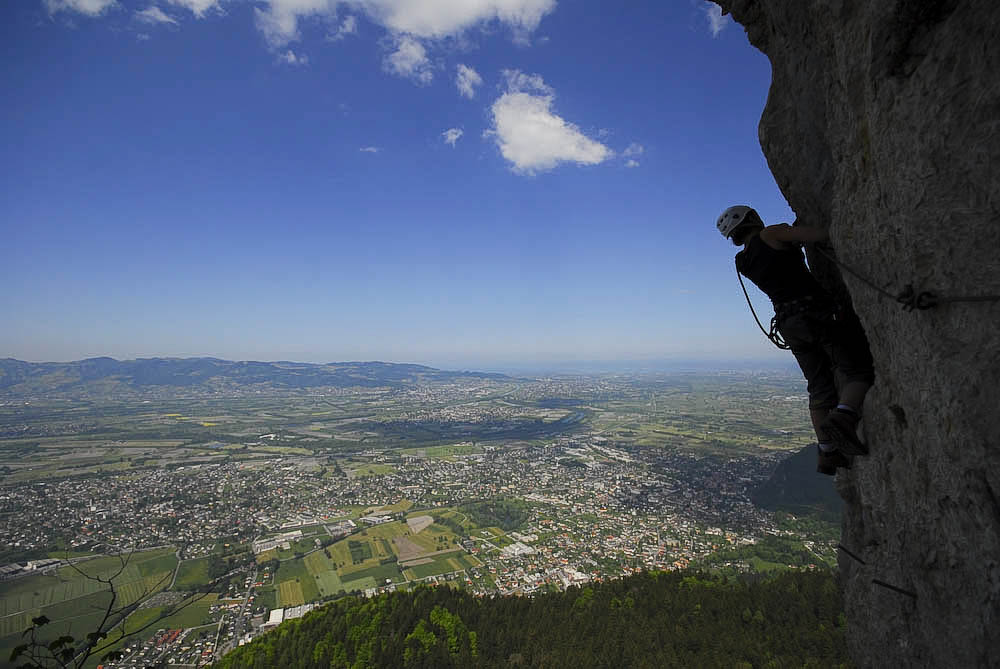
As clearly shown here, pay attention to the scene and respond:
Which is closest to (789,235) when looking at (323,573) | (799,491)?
(323,573)

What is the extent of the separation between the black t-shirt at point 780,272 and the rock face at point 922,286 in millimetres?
509

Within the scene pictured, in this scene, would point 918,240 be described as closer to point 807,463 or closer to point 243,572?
point 243,572

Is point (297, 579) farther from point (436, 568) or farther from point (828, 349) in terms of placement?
point (828, 349)

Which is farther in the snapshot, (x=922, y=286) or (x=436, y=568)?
(x=436, y=568)

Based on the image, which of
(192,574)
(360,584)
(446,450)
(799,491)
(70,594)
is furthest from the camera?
(446,450)

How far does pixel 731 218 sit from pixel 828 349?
5.49ft

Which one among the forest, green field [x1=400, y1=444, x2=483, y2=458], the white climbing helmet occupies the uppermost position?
the white climbing helmet

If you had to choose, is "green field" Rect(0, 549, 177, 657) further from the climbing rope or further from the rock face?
the climbing rope

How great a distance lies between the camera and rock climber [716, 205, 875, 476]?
13.2ft

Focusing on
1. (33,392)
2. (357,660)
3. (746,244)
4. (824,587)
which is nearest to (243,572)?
(357,660)

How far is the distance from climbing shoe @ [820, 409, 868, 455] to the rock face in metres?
0.11

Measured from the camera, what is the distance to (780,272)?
4258 millimetres

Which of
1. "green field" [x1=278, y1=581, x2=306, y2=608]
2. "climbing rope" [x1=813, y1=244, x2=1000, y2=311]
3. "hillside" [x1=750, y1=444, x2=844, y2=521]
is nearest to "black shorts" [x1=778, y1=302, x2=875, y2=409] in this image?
"climbing rope" [x1=813, y1=244, x2=1000, y2=311]

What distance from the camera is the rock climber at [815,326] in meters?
4.02
